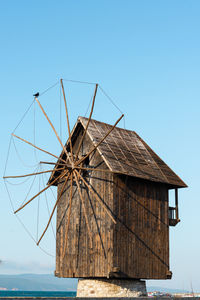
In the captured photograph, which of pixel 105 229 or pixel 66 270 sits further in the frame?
pixel 66 270

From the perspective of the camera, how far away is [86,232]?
27656 millimetres

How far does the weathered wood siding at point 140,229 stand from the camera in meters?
26.5

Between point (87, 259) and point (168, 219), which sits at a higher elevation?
point (168, 219)

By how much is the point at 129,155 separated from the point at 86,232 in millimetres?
4880

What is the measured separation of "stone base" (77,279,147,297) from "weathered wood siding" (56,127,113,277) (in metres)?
0.60

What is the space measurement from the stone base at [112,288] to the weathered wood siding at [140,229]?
648mm

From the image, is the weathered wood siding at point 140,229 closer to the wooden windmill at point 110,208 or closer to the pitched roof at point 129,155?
the wooden windmill at point 110,208

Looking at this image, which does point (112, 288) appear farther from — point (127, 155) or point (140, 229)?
point (127, 155)

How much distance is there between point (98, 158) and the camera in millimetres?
28047

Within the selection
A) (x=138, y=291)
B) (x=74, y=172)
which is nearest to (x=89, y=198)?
(x=74, y=172)

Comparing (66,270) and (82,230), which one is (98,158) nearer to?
(82,230)

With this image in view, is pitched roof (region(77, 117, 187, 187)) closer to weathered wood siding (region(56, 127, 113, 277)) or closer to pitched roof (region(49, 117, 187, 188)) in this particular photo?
pitched roof (region(49, 117, 187, 188))

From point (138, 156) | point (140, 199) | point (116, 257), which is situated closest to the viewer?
point (116, 257)

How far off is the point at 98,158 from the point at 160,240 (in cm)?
548
